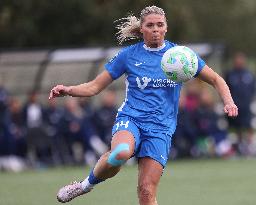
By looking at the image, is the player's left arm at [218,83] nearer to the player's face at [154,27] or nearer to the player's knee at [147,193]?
the player's face at [154,27]

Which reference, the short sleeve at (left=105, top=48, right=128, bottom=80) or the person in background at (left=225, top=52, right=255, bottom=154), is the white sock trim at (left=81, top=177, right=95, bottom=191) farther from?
the person in background at (left=225, top=52, right=255, bottom=154)

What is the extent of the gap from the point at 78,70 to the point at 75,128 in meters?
1.84

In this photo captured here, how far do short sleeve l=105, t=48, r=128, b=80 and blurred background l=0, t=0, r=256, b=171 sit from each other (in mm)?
10589

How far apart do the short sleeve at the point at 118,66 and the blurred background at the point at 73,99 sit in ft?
34.7

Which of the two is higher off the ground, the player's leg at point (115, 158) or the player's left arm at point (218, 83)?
the player's left arm at point (218, 83)

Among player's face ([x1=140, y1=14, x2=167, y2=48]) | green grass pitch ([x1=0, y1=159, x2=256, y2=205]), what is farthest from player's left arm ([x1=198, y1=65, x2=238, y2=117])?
green grass pitch ([x1=0, y1=159, x2=256, y2=205])

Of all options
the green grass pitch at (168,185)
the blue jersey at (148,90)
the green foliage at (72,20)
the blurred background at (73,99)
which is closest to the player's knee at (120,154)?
the blue jersey at (148,90)

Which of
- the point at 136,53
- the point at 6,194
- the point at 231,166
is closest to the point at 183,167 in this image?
the point at 231,166

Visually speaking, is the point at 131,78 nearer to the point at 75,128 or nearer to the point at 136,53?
the point at 136,53

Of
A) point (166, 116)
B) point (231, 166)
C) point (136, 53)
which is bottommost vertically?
point (231, 166)

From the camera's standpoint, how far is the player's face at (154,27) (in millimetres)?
9414

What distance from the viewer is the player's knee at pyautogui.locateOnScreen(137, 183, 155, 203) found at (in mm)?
8938

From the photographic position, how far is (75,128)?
2108 centimetres

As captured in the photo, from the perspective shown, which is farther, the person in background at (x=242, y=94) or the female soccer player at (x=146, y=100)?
the person in background at (x=242, y=94)
